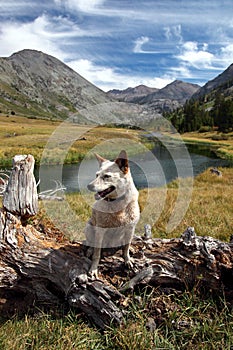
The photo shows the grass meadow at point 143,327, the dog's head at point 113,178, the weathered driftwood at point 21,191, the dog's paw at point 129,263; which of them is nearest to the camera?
the grass meadow at point 143,327

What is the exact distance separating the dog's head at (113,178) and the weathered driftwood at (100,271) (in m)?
1.54

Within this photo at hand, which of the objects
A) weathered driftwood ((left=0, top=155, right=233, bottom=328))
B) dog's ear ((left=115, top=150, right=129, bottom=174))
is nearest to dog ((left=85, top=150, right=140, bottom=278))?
dog's ear ((left=115, top=150, right=129, bottom=174))

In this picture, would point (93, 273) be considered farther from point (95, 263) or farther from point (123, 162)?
point (123, 162)

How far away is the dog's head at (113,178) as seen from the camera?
4.99m

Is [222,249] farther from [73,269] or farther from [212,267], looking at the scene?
[73,269]

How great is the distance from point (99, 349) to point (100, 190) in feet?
8.59

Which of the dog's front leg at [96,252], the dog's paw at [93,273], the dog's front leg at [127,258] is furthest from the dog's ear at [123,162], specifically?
the dog's paw at [93,273]

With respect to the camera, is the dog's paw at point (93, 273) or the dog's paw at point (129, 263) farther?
the dog's paw at point (129, 263)

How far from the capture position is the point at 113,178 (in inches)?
198

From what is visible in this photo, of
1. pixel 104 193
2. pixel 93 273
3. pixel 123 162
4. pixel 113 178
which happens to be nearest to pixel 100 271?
pixel 93 273

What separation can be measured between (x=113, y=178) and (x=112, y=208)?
1.92 feet

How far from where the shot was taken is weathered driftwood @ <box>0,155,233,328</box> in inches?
209

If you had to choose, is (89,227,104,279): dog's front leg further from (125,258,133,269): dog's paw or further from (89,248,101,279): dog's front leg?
(125,258,133,269): dog's paw

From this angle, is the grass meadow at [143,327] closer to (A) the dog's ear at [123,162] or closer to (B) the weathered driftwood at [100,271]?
(B) the weathered driftwood at [100,271]
